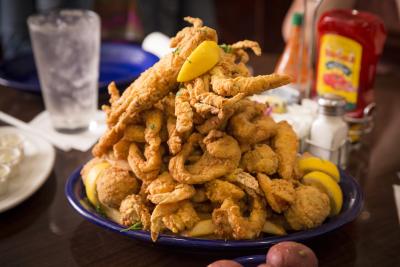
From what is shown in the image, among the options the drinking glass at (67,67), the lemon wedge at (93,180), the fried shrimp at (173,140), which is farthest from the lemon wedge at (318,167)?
the drinking glass at (67,67)

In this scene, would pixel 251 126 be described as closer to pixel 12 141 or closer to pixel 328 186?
pixel 328 186

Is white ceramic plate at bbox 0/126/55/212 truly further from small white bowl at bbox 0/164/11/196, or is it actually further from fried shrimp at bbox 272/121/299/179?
fried shrimp at bbox 272/121/299/179

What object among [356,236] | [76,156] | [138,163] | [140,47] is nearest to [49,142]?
[76,156]

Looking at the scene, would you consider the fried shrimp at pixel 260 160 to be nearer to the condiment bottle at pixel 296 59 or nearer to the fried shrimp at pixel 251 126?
the fried shrimp at pixel 251 126

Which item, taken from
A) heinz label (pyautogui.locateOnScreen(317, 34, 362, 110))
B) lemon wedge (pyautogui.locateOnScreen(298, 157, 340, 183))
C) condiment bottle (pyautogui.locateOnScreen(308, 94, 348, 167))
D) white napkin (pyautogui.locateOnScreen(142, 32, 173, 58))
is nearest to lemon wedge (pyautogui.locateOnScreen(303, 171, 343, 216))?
lemon wedge (pyautogui.locateOnScreen(298, 157, 340, 183))

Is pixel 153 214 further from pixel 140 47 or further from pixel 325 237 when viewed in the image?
pixel 140 47

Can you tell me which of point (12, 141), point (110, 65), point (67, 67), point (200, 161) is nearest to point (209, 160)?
point (200, 161)
